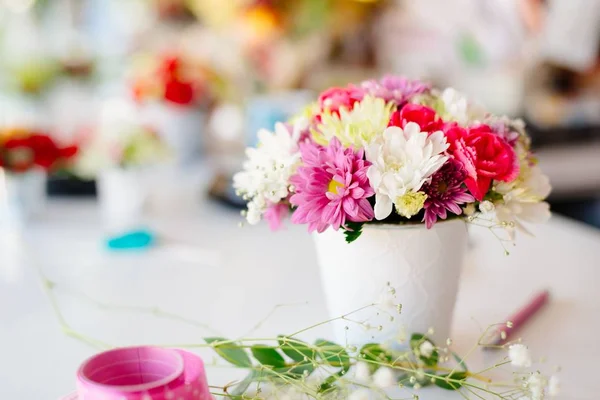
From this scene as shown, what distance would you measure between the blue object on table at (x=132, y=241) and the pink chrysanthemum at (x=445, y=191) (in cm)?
70

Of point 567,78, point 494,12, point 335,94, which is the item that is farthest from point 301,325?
point 567,78

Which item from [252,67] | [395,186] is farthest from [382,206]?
[252,67]

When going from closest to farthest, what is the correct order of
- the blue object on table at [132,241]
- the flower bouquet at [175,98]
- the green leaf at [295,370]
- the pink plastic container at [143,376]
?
the pink plastic container at [143,376]
the green leaf at [295,370]
the blue object on table at [132,241]
the flower bouquet at [175,98]

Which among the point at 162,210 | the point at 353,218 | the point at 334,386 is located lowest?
the point at 162,210

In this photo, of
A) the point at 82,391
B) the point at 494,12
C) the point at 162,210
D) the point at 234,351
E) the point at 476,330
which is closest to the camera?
the point at 82,391

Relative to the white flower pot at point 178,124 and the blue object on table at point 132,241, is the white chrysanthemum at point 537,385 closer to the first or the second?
the blue object on table at point 132,241

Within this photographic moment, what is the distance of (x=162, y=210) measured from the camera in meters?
1.46

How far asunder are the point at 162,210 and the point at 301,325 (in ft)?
2.14

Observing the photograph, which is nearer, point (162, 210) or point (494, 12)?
point (162, 210)

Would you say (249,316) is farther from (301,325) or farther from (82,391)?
(82,391)

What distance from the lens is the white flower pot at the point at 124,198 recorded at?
128 centimetres

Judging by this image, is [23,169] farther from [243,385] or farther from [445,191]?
[445,191]

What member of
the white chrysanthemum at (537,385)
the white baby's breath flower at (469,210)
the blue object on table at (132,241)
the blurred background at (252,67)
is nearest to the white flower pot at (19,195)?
the blurred background at (252,67)

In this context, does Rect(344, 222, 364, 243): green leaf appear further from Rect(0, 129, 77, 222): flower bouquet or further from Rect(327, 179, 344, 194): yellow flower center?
Rect(0, 129, 77, 222): flower bouquet
